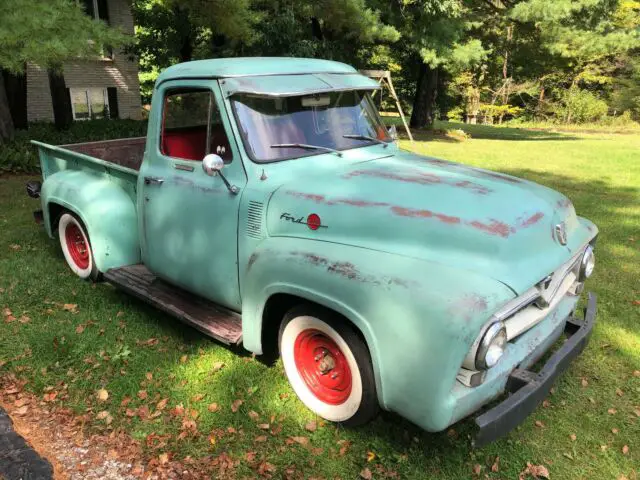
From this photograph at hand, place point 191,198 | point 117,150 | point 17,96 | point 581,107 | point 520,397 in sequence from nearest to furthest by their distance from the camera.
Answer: point 520,397 → point 191,198 → point 117,150 → point 17,96 → point 581,107

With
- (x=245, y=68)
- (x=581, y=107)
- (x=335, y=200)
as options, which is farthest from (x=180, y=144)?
(x=581, y=107)

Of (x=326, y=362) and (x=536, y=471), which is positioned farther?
(x=326, y=362)

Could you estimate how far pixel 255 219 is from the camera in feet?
10.5

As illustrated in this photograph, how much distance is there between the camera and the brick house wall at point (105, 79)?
19.1m

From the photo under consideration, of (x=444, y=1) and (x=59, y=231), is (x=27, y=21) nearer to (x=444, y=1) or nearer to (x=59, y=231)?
(x=59, y=231)

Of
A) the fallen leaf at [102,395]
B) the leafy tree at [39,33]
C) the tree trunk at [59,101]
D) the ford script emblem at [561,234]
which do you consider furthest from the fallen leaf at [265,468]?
the tree trunk at [59,101]

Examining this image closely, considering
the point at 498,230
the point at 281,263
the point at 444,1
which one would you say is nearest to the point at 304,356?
the point at 281,263

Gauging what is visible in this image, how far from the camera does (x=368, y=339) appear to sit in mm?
2531

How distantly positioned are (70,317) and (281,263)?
2.43 m

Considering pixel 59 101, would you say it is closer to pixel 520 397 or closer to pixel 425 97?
pixel 520 397

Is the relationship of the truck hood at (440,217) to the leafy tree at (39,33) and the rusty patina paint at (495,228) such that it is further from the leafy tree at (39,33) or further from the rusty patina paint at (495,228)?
the leafy tree at (39,33)

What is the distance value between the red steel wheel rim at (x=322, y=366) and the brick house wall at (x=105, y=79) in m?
18.0

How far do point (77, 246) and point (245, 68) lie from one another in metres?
2.83

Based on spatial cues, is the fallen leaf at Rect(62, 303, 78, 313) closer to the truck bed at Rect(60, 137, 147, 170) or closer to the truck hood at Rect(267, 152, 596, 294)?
the truck bed at Rect(60, 137, 147, 170)
